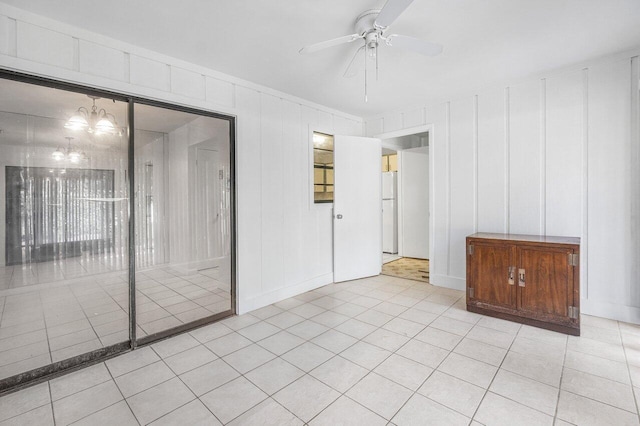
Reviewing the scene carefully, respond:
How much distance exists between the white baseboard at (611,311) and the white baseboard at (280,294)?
9.98 feet

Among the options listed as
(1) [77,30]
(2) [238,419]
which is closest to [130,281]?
(2) [238,419]

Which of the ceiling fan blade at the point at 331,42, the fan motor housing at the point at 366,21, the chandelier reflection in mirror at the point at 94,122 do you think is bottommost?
the chandelier reflection in mirror at the point at 94,122

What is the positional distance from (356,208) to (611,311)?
10.3 feet

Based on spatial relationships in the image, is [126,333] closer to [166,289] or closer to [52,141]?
[166,289]

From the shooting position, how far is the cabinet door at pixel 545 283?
2744mm

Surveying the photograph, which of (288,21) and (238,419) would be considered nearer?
(238,419)

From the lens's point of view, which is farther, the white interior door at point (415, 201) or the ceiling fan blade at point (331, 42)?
the white interior door at point (415, 201)

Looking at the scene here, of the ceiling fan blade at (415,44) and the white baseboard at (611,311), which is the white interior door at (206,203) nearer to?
the ceiling fan blade at (415,44)

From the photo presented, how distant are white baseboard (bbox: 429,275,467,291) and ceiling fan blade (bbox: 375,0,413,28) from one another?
3.37 meters

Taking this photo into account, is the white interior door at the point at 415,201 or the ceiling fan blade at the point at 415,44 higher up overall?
the ceiling fan blade at the point at 415,44

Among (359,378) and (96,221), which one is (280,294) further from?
(96,221)

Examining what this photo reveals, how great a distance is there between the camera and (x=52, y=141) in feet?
7.66

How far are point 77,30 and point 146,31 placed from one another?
498 millimetres

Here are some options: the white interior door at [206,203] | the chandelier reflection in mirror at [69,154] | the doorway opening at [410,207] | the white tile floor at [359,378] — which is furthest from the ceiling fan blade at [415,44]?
the doorway opening at [410,207]
